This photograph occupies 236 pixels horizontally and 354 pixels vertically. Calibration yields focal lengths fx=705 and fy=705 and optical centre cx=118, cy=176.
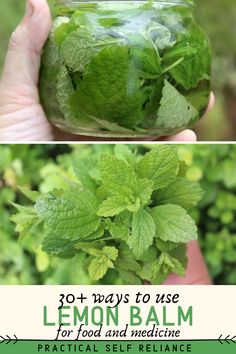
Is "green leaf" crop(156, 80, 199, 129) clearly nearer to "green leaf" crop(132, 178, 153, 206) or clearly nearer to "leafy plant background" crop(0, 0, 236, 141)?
"green leaf" crop(132, 178, 153, 206)

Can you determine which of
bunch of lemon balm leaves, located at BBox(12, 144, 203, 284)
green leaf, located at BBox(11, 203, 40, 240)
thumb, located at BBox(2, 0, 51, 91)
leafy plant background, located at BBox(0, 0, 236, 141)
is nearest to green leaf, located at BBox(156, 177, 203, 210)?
bunch of lemon balm leaves, located at BBox(12, 144, 203, 284)

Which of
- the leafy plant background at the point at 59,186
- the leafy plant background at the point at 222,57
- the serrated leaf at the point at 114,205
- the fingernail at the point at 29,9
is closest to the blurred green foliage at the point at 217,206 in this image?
the leafy plant background at the point at 59,186

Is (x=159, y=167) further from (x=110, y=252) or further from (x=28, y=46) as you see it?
(x=28, y=46)

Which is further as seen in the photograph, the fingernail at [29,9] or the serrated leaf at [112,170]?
the fingernail at [29,9]

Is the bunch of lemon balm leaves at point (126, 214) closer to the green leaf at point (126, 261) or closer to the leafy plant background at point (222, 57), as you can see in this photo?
the green leaf at point (126, 261)

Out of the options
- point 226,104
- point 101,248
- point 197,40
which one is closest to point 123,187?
point 101,248

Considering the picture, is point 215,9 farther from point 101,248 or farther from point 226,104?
point 101,248
